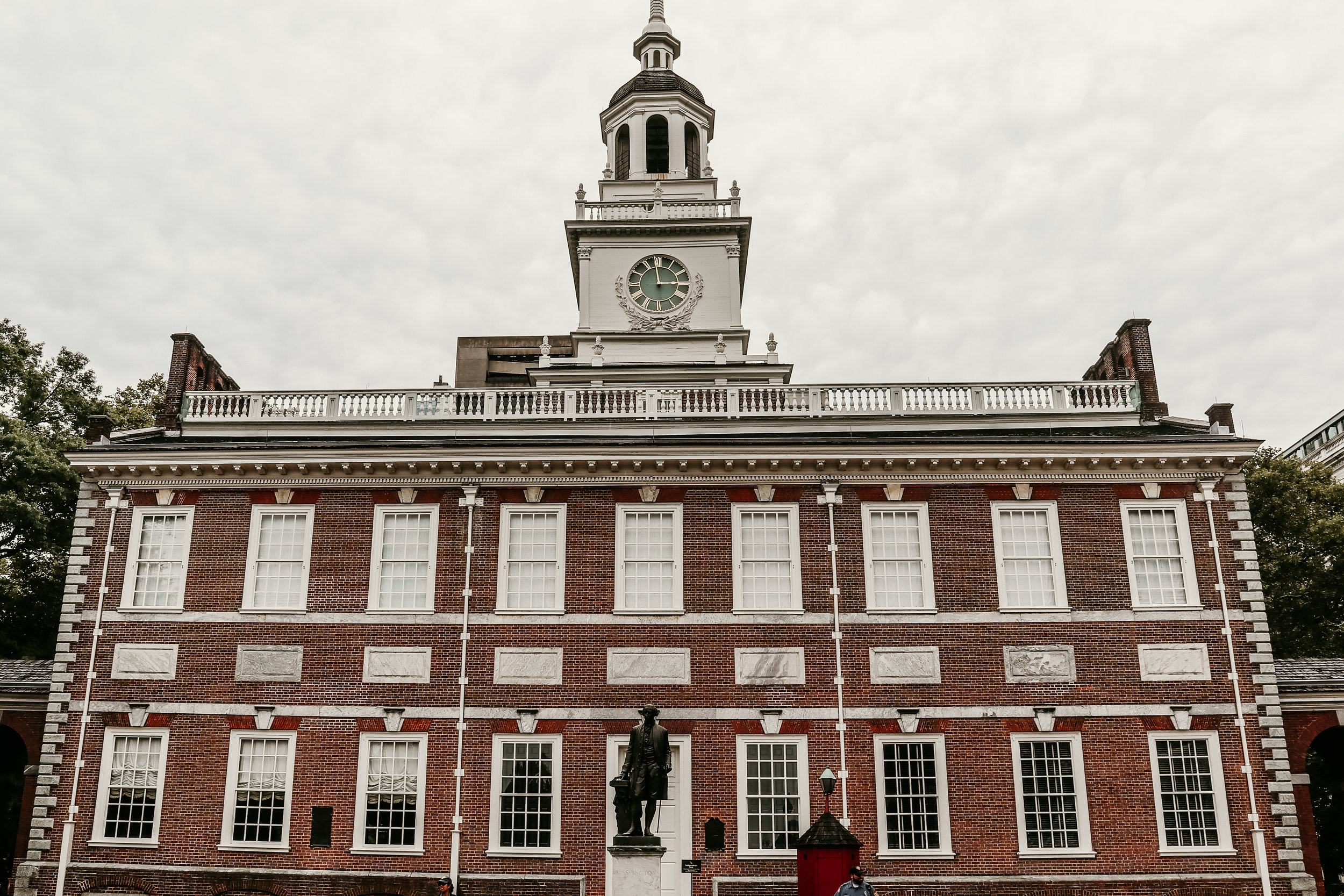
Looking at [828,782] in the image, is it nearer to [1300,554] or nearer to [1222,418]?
[1222,418]

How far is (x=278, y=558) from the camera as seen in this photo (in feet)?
72.5

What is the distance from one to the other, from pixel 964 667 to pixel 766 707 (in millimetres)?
4065

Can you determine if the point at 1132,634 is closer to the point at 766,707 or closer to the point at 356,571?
the point at 766,707

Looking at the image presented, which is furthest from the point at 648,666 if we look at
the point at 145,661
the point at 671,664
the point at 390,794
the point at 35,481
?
the point at 35,481

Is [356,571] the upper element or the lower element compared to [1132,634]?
upper

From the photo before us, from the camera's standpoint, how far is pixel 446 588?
21.7m

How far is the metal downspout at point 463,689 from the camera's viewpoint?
2022 cm

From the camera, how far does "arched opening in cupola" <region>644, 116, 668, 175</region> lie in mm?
36938

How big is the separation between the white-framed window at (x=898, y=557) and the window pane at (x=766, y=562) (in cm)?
163

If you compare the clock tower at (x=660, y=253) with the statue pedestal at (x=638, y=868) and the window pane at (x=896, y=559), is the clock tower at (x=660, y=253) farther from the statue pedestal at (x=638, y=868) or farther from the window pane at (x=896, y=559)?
the statue pedestal at (x=638, y=868)

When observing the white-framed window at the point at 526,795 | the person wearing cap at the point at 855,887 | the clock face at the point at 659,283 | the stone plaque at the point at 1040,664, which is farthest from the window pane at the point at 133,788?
the clock face at the point at 659,283

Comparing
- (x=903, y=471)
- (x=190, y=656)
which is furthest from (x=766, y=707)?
(x=190, y=656)

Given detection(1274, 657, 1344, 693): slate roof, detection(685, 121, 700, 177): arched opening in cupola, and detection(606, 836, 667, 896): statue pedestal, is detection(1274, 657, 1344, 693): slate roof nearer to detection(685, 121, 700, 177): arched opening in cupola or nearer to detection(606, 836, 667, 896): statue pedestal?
detection(606, 836, 667, 896): statue pedestal

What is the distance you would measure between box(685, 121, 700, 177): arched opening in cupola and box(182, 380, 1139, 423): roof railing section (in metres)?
14.1
